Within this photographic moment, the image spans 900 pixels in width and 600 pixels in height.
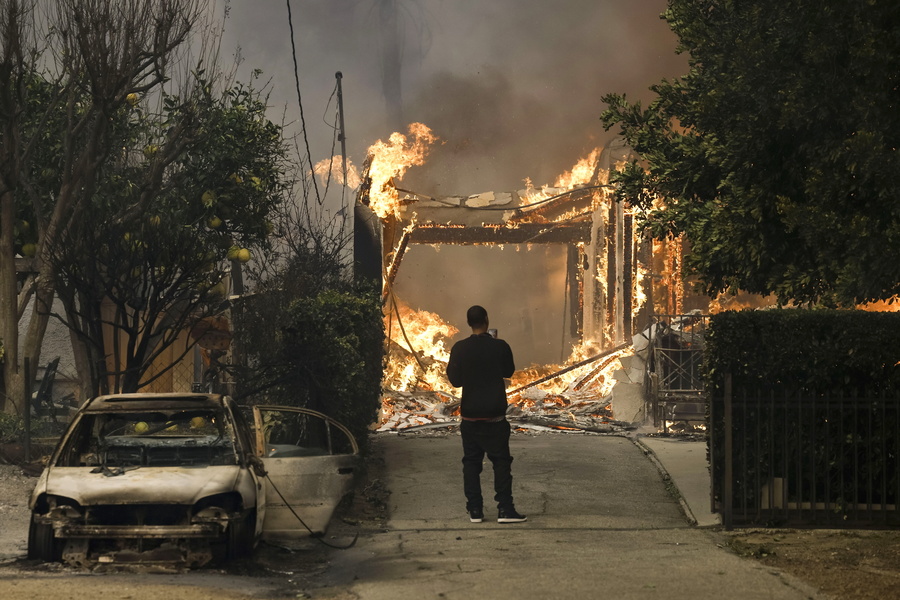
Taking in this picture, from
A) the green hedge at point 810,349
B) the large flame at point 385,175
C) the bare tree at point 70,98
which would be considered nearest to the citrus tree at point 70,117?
the bare tree at point 70,98

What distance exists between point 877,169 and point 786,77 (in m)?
1.37

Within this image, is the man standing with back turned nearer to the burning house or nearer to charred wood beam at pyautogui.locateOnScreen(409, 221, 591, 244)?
the burning house

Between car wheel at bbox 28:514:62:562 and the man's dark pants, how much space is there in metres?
3.66

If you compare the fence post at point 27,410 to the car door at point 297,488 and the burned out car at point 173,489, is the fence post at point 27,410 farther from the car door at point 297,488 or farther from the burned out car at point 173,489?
the car door at point 297,488

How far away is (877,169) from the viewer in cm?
965

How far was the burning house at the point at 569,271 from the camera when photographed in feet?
81.1

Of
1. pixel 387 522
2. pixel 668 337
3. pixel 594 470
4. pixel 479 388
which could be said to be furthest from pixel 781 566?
pixel 668 337

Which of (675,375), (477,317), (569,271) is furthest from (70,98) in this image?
(569,271)

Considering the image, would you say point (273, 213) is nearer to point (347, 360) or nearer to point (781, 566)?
point (347, 360)

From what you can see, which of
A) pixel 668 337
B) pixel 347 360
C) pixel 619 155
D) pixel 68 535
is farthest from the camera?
pixel 619 155

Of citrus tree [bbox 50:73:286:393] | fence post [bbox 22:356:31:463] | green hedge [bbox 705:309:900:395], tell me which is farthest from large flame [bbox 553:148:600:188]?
green hedge [bbox 705:309:900:395]

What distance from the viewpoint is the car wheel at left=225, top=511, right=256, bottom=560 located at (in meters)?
8.07

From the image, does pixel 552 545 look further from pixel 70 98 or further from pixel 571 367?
pixel 571 367

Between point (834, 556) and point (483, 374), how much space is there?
3307 mm
